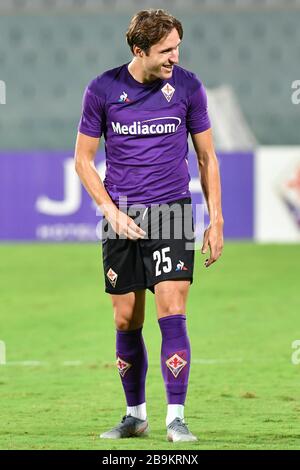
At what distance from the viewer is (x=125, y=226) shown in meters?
4.87

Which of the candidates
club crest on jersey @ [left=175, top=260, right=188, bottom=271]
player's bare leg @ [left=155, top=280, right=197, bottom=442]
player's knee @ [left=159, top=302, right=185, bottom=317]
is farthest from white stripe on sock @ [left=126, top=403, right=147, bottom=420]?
club crest on jersey @ [left=175, top=260, right=188, bottom=271]

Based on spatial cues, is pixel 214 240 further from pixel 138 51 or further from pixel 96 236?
pixel 96 236

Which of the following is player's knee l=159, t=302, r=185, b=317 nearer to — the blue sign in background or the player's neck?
the player's neck

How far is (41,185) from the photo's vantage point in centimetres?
1536

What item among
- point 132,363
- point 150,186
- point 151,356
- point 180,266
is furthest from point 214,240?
point 151,356

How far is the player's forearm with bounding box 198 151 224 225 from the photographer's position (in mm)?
5047

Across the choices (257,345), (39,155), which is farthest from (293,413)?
(39,155)

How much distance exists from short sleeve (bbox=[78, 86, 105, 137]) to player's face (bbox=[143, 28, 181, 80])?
29 cm

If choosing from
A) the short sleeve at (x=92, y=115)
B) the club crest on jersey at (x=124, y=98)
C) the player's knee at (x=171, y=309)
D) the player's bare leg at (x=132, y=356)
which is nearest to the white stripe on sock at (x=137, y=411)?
the player's bare leg at (x=132, y=356)

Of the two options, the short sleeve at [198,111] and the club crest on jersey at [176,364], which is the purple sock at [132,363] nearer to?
the club crest on jersey at [176,364]

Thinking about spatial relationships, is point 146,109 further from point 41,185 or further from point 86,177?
point 41,185

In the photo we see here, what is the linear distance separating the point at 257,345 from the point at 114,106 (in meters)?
3.78

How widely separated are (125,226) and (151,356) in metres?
3.21

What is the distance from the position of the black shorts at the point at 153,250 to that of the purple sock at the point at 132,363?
25cm
